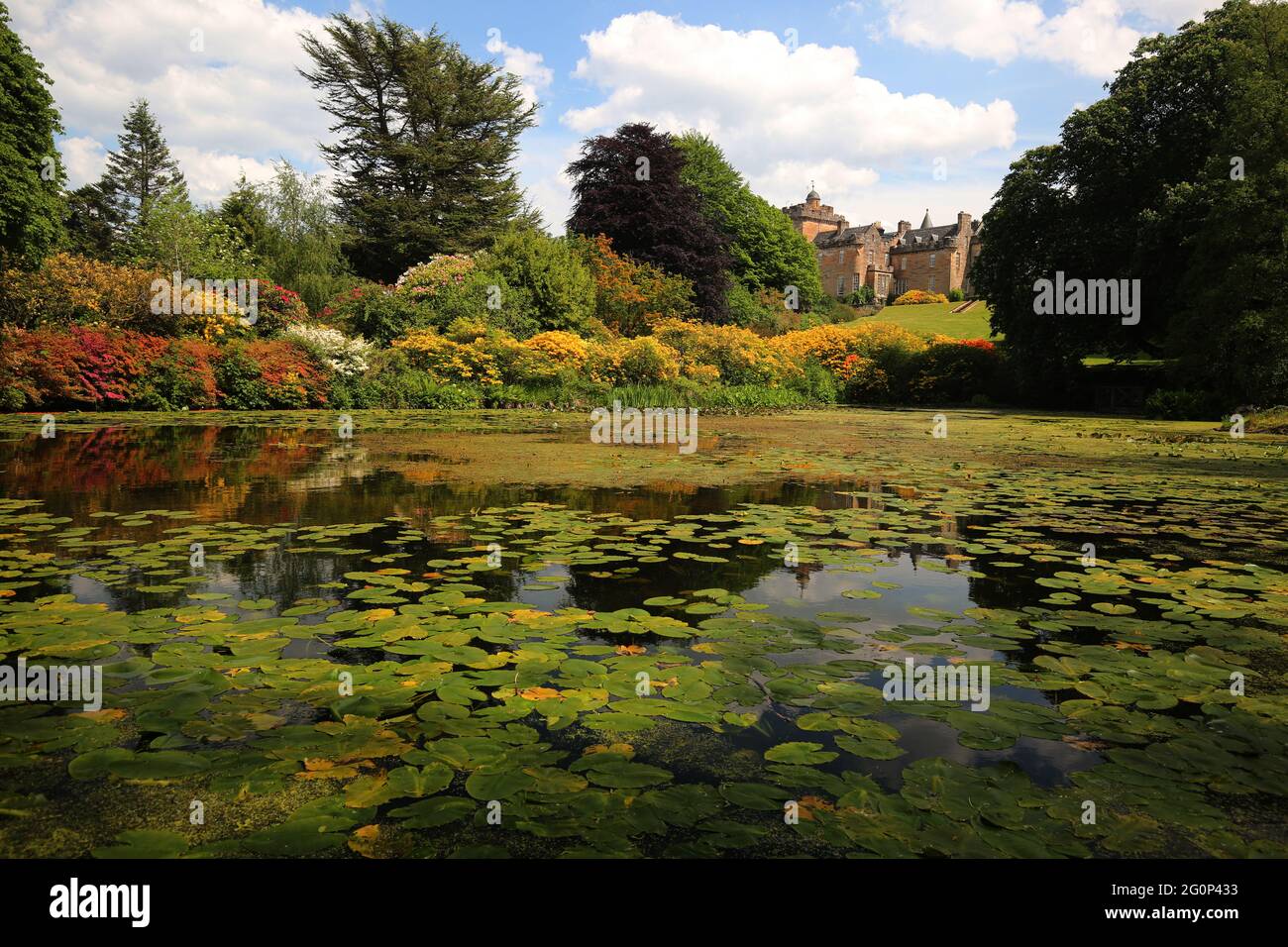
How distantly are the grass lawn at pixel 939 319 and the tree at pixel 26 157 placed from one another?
36600 mm

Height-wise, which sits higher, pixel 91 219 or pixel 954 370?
pixel 91 219

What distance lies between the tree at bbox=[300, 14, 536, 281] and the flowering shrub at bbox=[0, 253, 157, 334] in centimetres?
1676

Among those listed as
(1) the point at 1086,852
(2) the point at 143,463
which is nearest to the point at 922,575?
(1) the point at 1086,852

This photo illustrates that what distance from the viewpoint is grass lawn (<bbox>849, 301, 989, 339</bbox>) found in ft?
149

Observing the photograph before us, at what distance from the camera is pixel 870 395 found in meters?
29.7

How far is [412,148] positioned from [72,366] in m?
22.5

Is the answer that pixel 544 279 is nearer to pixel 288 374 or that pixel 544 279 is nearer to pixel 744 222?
pixel 288 374

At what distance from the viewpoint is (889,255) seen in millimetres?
75062
